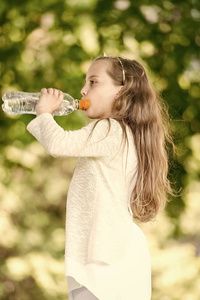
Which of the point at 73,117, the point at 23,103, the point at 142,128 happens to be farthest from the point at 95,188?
the point at 73,117

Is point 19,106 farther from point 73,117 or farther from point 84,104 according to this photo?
point 73,117

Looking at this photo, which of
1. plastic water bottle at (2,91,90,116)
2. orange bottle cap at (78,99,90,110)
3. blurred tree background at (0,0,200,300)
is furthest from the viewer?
blurred tree background at (0,0,200,300)

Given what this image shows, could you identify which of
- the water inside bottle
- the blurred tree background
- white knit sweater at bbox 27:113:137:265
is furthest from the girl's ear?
the blurred tree background

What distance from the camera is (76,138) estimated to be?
3.39 feet

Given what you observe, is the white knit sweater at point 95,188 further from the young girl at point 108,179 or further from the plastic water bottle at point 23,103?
the plastic water bottle at point 23,103

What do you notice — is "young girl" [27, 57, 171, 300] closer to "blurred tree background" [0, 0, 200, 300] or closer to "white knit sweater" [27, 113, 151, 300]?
"white knit sweater" [27, 113, 151, 300]

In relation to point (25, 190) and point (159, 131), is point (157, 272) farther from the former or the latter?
point (159, 131)

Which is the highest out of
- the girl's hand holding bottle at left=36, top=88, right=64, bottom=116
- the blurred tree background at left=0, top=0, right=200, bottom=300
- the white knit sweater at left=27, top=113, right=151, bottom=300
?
the girl's hand holding bottle at left=36, top=88, right=64, bottom=116

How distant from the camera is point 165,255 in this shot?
2.12 metres

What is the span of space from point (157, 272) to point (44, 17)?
1.22 meters

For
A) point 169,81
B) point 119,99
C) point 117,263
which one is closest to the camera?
point 117,263

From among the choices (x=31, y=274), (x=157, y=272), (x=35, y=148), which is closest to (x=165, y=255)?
(x=157, y=272)

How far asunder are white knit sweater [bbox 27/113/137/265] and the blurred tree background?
0.94 metres

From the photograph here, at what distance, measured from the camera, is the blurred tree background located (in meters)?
2.05
